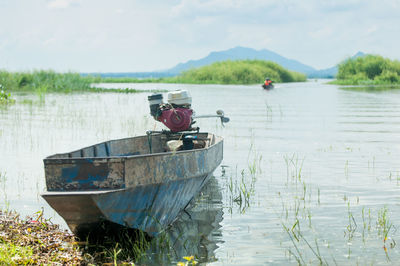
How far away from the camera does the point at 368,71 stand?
62094 mm

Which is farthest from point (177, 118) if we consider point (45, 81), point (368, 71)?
point (368, 71)

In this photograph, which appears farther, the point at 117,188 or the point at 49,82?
the point at 49,82

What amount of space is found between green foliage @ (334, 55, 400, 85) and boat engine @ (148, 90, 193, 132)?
5206 cm

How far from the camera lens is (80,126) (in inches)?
766

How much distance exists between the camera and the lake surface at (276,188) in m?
6.83

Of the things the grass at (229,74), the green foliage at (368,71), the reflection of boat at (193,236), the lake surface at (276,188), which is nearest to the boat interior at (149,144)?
the lake surface at (276,188)

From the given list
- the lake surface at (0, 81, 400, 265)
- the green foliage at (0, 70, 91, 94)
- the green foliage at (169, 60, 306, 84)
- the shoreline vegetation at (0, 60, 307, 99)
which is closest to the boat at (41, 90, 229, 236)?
the lake surface at (0, 81, 400, 265)

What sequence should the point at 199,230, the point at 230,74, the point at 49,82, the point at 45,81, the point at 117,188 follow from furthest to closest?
1. the point at 230,74
2. the point at 45,81
3. the point at 49,82
4. the point at 199,230
5. the point at 117,188

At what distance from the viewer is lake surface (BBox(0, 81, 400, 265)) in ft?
22.4

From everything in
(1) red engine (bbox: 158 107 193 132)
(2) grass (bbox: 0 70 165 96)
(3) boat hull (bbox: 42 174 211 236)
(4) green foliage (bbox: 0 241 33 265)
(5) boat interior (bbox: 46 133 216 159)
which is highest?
(2) grass (bbox: 0 70 165 96)

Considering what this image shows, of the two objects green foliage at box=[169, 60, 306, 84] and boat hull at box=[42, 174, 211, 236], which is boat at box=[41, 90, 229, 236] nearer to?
boat hull at box=[42, 174, 211, 236]

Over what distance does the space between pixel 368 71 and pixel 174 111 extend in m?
56.8

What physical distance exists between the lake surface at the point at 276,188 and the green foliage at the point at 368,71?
40.0 metres

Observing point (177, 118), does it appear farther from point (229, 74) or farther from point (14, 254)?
point (229, 74)
